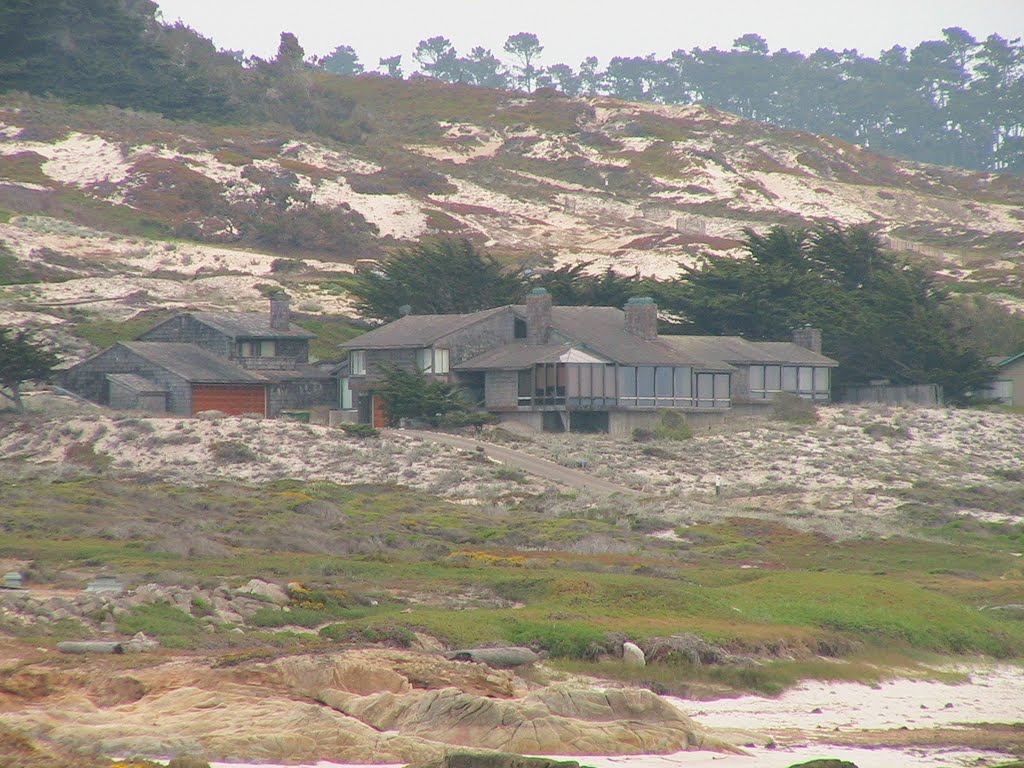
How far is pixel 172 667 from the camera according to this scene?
22531mm

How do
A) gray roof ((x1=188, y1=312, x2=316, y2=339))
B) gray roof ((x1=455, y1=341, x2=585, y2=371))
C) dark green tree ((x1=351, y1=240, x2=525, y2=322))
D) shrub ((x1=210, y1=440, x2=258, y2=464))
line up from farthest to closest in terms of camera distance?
dark green tree ((x1=351, y1=240, x2=525, y2=322)), gray roof ((x1=188, y1=312, x2=316, y2=339)), gray roof ((x1=455, y1=341, x2=585, y2=371)), shrub ((x1=210, y1=440, x2=258, y2=464))

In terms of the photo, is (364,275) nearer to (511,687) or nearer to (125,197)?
(125,197)

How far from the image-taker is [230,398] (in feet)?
230

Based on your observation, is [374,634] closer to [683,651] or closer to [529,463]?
[683,651]

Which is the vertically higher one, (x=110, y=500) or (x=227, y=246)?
(x=227, y=246)

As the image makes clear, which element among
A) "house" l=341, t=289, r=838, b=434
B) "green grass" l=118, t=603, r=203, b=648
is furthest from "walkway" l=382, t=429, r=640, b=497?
"green grass" l=118, t=603, r=203, b=648

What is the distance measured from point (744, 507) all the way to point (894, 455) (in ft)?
45.4

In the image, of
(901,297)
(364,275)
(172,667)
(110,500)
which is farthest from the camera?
(364,275)

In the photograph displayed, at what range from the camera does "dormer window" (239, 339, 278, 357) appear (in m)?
73.2

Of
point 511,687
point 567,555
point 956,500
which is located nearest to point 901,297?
point 956,500

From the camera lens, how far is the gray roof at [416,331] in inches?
2825

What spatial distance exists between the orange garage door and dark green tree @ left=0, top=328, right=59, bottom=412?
6312 millimetres

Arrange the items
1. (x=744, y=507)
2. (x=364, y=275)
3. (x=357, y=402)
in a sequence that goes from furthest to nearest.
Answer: (x=364, y=275)
(x=357, y=402)
(x=744, y=507)

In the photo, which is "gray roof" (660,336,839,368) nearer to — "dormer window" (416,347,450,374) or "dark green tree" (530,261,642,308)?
"dark green tree" (530,261,642,308)
